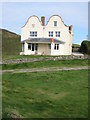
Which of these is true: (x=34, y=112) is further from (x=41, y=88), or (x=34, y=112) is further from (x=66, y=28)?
(x=66, y=28)

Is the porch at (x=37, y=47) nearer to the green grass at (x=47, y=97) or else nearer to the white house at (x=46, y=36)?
the white house at (x=46, y=36)

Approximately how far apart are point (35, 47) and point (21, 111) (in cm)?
2755

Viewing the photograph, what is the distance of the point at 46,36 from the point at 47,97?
974 inches

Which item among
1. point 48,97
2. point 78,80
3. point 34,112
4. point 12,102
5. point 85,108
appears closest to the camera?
point 34,112

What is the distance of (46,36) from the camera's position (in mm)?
34250

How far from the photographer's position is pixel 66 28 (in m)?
33.8

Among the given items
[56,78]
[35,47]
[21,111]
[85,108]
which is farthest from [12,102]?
[35,47]

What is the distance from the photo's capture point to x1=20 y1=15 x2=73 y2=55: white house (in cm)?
3360

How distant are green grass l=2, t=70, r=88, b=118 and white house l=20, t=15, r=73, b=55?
16933 millimetres

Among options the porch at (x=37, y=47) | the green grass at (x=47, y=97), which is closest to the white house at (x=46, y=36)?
the porch at (x=37, y=47)

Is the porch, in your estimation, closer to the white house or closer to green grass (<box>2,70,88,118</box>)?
the white house

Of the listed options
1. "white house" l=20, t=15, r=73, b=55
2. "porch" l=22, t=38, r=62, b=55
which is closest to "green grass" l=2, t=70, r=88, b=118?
"white house" l=20, t=15, r=73, b=55

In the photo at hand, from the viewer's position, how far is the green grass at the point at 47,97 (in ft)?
24.6

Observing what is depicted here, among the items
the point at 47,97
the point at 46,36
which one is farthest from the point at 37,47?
the point at 47,97
